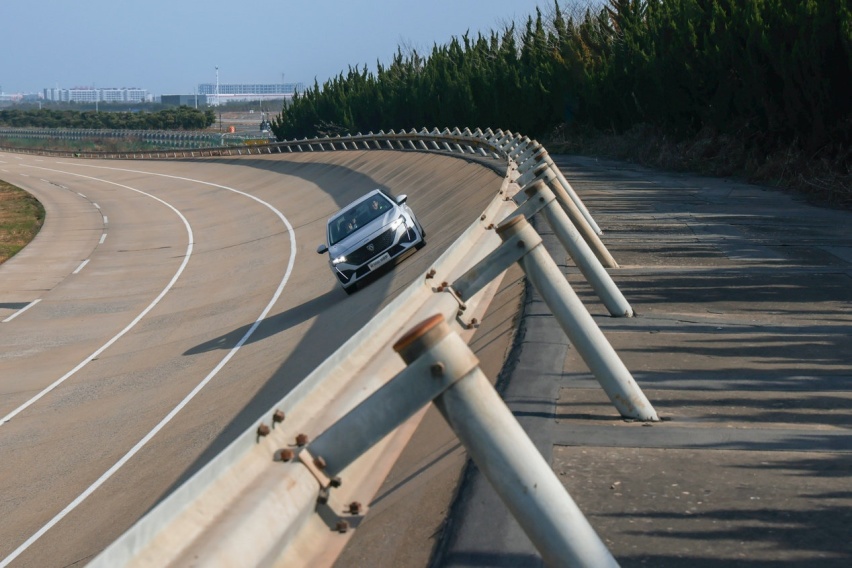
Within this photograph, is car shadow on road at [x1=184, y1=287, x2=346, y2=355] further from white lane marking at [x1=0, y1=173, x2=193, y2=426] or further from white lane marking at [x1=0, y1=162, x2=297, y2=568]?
white lane marking at [x1=0, y1=173, x2=193, y2=426]

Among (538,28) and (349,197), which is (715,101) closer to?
(349,197)

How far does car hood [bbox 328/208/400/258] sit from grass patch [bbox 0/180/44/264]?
26717 mm

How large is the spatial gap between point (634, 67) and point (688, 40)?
7277 mm

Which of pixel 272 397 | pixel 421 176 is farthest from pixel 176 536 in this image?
pixel 421 176

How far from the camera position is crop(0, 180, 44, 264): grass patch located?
167 ft

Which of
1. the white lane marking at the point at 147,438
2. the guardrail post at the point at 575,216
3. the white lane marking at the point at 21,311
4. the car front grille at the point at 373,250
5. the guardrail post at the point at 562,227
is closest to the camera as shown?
the guardrail post at the point at 562,227

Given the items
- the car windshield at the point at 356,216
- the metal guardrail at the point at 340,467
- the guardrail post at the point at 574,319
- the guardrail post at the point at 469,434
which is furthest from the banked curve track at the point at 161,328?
the guardrail post at the point at 469,434

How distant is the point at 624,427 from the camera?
20.5 feet

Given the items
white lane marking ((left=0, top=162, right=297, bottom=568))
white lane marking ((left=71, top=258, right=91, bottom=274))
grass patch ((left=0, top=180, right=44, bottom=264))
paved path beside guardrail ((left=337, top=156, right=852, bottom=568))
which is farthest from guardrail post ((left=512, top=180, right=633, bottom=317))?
grass patch ((left=0, top=180, right=44, bottom=264))

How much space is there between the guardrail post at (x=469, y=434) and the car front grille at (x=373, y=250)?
20.4 m

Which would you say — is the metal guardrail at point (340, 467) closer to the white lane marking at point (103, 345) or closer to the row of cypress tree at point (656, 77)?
the white lane marking at point (103, 345)

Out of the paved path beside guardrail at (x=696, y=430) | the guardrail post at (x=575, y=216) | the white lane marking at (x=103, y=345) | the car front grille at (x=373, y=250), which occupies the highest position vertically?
the guardrail post at (x=575, y=216)

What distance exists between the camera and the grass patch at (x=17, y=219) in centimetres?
5104

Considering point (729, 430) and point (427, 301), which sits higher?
point (427, 301)
